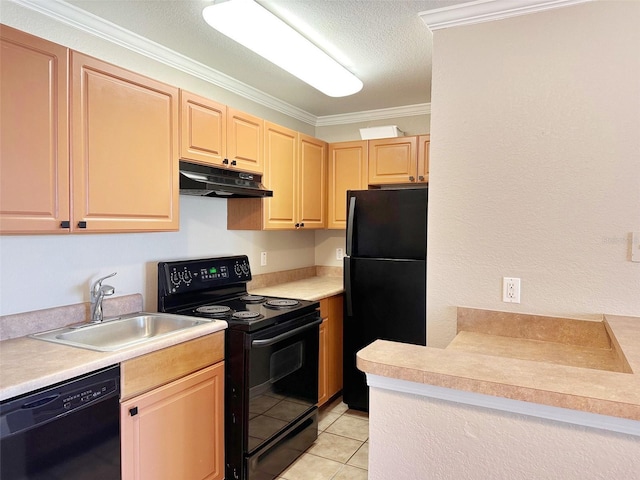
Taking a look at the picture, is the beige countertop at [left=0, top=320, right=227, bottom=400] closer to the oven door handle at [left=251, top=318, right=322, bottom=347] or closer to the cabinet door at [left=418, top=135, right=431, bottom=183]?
the oven door handle at [left=251, top=318, right=322, bottom=347]

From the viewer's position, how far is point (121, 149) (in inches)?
78.6

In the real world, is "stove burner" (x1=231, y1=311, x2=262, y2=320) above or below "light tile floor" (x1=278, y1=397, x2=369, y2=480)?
above

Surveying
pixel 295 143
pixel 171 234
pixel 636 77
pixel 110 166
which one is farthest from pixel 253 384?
pixel 636 77

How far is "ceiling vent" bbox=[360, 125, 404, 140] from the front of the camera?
3518mm

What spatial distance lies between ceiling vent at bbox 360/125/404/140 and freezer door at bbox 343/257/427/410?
1121 millimetres

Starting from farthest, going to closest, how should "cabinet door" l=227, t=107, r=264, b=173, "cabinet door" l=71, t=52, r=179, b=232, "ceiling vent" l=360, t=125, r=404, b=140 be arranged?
"ceiling vent" l=360, t=125, r=404, b=140 < "cabinet door" l=227, t=107, r=264, b=173 < "cabinet door" l=71, t=52, r=179, b=232

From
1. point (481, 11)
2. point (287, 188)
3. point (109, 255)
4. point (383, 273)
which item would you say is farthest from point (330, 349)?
point (481, 11)

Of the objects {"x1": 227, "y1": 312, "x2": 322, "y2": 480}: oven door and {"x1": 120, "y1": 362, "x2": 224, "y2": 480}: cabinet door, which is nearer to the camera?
{"x1": 120, "y1": 362, "x2": 224, "y2": 480}: cabinet door

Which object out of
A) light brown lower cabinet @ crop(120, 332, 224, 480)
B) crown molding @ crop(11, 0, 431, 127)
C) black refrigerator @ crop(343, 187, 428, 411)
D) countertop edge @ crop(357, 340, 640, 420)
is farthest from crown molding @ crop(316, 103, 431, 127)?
countertop edge @ crop(357, 340, 640, 420)

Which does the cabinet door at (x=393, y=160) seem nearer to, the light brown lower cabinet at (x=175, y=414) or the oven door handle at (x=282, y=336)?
the oven door handle at (x=282, y=336)

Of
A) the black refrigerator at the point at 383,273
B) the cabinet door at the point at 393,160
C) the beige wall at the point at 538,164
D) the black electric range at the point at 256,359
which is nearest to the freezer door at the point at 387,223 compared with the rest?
the black refrigerator at the point at 383,273

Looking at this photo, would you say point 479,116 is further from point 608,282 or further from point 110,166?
point 110,166

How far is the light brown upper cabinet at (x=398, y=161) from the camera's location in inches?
134

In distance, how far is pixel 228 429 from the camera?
2254mm
